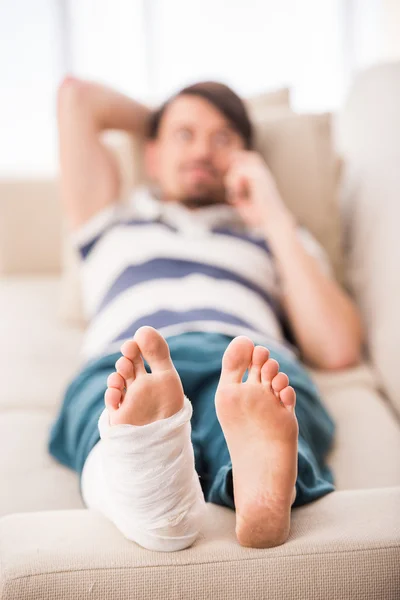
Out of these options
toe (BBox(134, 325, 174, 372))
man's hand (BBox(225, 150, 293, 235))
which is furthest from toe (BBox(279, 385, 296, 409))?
man's hand (BBox(225, 150, 293, 235))

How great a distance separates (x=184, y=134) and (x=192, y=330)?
59 cm

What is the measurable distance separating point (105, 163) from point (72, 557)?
1034 mm

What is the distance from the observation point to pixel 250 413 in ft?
1.96

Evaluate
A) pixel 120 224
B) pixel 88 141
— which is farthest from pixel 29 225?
pixel 120 224

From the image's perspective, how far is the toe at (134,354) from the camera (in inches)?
23.8

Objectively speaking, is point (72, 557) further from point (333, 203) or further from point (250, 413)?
point (333, 203)

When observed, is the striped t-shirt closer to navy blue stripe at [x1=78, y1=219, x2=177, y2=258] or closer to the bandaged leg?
navy blue stripe at [x1=78, y1=219, x2=177, y2=258]

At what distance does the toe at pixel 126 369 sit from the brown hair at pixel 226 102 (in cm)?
91

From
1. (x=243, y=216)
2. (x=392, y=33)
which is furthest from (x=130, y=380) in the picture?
(x=392, y=33)

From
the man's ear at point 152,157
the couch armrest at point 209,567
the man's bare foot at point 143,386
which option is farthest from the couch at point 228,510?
the man's ear at point 152,157

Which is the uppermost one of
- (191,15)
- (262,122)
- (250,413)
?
(191,15)

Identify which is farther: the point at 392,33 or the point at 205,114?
the point at 392,33

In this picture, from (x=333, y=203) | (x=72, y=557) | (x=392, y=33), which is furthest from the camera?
(x=392, y=33)

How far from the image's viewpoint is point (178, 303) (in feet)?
3.52
